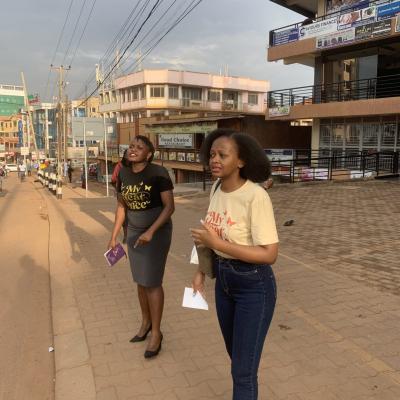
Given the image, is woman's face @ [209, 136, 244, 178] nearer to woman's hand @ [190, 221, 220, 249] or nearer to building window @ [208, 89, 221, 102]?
woman's hand @ [190, 221, 220, 249]

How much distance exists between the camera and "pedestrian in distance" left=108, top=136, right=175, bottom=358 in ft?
11.3

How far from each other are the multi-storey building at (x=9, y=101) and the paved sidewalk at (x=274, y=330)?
11412cm

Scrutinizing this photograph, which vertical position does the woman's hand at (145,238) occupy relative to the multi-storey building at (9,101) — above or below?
below

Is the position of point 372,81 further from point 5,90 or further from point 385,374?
point 5,90

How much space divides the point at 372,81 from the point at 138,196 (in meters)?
20.4

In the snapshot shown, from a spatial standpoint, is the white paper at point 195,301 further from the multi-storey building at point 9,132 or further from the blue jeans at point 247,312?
the multi-storey building at point 9,132

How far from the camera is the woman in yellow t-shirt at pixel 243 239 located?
215 centimetres

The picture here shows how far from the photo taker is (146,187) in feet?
11.3

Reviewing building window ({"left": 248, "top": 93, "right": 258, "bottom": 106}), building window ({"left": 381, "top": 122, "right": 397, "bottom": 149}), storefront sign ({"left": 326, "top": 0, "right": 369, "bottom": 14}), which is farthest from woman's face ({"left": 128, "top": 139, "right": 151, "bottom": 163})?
building window ({"left": 248, "top": 93, "right": 258, "bottom": 106})

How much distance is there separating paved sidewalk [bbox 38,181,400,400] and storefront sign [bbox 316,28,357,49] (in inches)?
596

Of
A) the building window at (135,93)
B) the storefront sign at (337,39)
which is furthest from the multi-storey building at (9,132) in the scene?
the storefront sign at (337,39)

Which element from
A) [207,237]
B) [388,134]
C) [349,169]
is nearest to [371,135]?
[388,134]

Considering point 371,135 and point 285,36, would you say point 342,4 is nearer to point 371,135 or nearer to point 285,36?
point 285,36

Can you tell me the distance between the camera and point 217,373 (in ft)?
10.6
